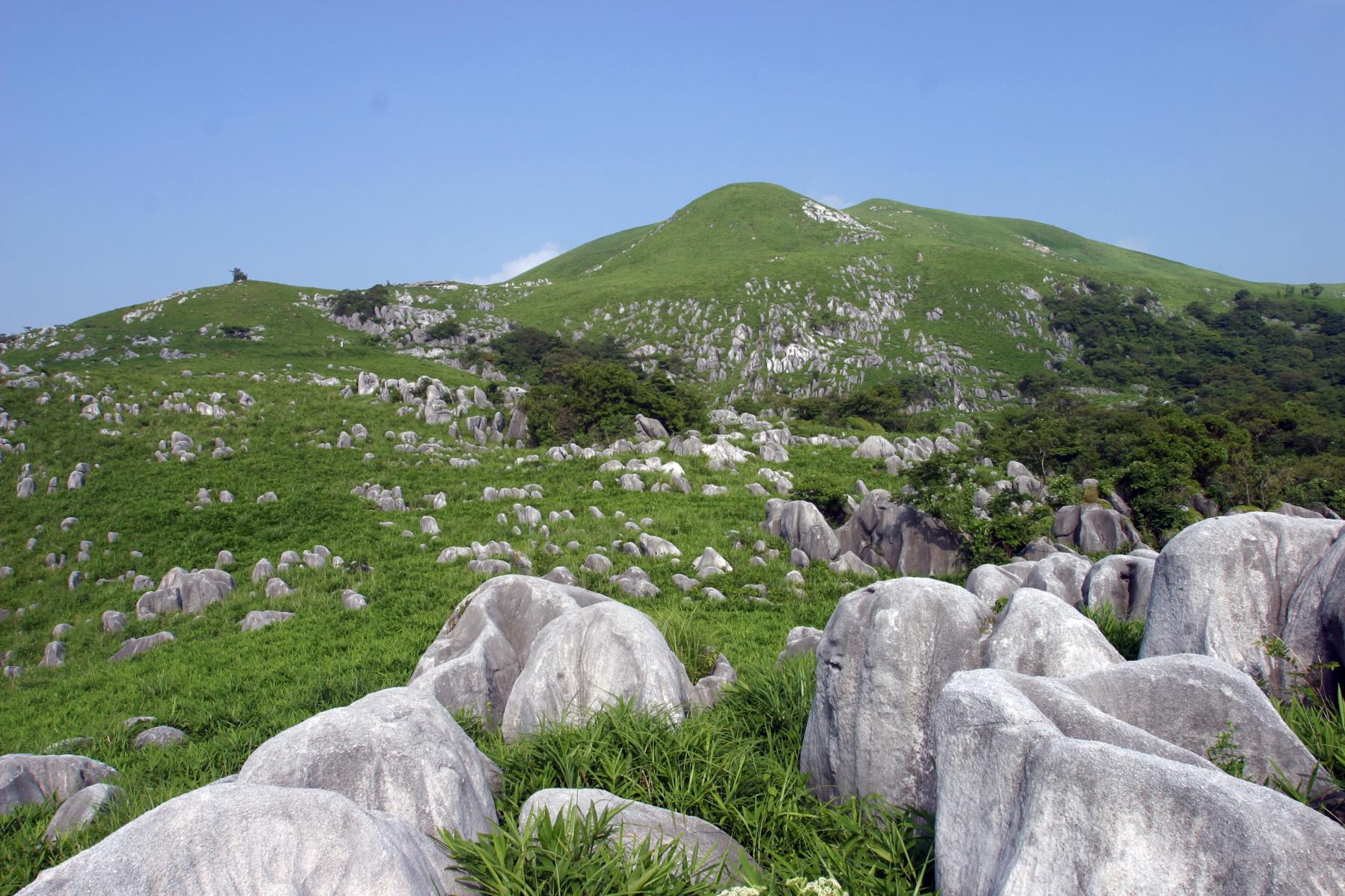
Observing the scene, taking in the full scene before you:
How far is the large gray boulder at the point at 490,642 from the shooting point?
32.9ft

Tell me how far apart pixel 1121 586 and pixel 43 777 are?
16.2m

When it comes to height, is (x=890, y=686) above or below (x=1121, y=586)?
above

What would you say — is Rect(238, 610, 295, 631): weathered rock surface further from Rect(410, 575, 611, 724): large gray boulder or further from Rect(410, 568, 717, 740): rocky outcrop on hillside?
Rect(410, 568, 717, 740): rocky outcrop on hillside

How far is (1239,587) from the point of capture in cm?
805

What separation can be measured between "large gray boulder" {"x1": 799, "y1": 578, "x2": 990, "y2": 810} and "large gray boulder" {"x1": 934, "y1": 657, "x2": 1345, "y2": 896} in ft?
4.74

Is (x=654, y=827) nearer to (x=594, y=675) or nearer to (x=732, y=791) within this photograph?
(x=732, y=791)

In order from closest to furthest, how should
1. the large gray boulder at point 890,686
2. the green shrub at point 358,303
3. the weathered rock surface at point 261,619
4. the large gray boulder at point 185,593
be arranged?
the large gray boulder at point 890,686 → the weathered rock surface at point 261,619 → the large gray boulder at point 185,593 → the green shrub at point 358,303

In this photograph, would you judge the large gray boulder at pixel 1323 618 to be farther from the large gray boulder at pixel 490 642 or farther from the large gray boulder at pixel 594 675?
the large gray boulder at pixel 490 642

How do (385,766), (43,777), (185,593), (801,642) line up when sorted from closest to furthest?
(385,766), (43,777), (801,642), (185,593)

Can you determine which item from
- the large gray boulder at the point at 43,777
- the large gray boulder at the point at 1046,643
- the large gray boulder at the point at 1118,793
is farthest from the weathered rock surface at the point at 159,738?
the large gray boulder at the point at 1046,643

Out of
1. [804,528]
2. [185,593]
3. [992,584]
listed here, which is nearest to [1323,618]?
[992,584]

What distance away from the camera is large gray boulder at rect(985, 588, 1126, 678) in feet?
23.6

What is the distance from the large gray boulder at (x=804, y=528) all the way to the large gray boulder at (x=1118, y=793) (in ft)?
53.1

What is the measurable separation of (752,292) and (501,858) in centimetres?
11380
